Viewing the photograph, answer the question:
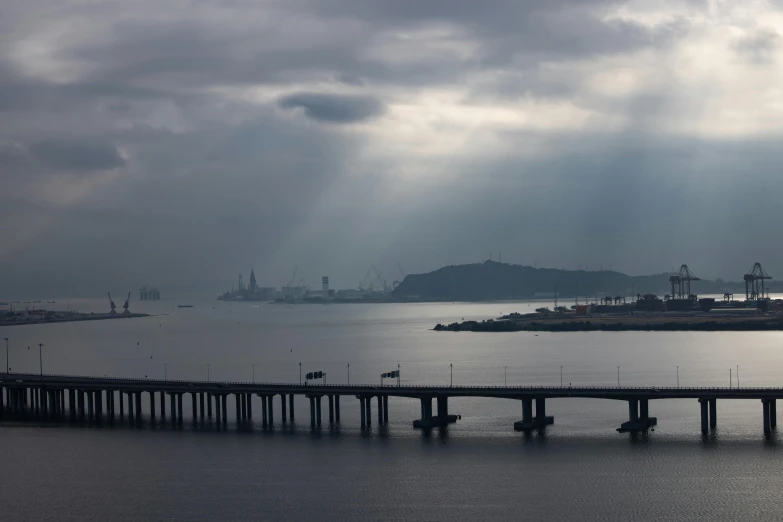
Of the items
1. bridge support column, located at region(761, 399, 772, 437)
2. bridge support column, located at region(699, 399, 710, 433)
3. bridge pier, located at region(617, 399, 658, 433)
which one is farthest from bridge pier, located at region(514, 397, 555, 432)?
bridge support column, located at region(761, 399, 772, 437)

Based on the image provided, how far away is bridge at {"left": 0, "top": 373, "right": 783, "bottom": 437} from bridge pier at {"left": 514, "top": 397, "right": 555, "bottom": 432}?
0.05 m

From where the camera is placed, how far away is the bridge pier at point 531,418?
56.4 m

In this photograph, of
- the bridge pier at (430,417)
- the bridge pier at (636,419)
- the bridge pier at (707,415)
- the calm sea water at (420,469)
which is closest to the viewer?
the calm sea water at (420,469)

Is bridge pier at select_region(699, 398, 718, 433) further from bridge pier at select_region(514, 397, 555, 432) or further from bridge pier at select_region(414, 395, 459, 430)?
bridge pier at select_region(414, 395, 459, 430)

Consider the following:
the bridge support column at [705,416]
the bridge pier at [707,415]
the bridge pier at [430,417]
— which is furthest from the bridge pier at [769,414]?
the bridge pier at [430,417]

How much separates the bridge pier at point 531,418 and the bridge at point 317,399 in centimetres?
5

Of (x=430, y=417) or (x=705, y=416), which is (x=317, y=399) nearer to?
(x=430, y=417)

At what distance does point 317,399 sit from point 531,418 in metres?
12.7

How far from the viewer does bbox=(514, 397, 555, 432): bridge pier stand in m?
56.4

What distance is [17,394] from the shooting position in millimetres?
73062

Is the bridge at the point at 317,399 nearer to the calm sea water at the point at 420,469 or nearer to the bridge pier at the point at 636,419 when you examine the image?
the bridge pier at the point at 636,419

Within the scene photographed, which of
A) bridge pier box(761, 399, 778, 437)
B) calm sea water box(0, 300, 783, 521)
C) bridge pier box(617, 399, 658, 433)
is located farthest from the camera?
bridge pier box(617, 399, 658, 433)

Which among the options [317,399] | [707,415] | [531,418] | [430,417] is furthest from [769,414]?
[317,399]

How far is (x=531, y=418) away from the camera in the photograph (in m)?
57.0
